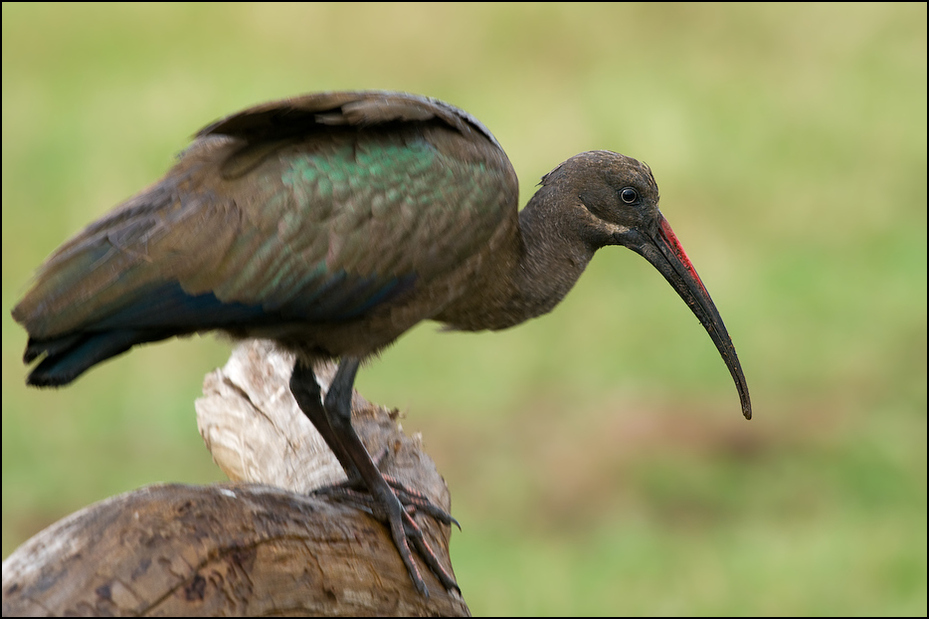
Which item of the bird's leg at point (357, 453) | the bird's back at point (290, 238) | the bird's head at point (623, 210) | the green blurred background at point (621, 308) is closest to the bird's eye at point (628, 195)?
the bird's head at point (623, 210)

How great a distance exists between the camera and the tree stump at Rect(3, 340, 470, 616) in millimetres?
2762

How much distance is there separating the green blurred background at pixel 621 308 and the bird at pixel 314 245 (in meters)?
3.69

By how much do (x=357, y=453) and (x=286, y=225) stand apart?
75cm

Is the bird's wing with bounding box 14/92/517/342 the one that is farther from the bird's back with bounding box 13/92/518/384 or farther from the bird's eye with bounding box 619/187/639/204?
the bird's eye with bounding box 619/187/639/204

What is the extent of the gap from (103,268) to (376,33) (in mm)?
8560

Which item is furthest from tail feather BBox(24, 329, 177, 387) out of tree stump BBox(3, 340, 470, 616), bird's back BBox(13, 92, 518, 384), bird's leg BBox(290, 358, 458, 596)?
bird's leg BBox(290, 358, 458, 596)

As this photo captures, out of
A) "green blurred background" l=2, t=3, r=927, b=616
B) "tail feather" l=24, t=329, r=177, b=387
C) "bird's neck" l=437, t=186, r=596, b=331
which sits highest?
"tail feather" l=24, t=329, r=177, b=387

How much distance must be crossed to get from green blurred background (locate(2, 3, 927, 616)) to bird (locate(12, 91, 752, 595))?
3.69m

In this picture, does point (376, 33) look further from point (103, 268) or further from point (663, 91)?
point (103, 268)

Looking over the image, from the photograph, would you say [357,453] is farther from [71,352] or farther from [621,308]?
[621,308]

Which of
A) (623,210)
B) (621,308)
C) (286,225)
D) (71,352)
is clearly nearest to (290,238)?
(286,225)

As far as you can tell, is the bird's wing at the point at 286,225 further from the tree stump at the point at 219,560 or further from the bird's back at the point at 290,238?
the tree stump at the point at 219,560

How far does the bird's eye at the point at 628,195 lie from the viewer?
12.1 feet

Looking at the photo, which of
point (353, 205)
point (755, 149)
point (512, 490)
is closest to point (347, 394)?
point (353, 205)
